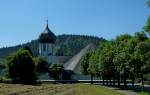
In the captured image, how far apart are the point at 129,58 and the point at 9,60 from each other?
3474cm

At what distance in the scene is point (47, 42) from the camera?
183000 mm

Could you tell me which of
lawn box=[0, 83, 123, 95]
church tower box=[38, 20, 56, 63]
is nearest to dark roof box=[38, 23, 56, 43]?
church tower box=[38, 20, 56, 63]

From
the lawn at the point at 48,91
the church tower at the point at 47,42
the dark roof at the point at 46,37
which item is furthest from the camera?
the church tower at the point at 47,42

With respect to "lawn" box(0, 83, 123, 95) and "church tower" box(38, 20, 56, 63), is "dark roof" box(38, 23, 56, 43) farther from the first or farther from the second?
"lawn" box(0, 83, 123, 95)

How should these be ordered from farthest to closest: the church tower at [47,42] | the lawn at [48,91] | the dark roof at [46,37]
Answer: the church tower at [47,42] < the dark roof at [46,37] < the lawn at [48,91]

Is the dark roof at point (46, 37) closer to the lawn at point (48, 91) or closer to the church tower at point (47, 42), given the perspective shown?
the church tower at point (47, 42)

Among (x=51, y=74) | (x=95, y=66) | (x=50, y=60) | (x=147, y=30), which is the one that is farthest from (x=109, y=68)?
(x=50, y=60)

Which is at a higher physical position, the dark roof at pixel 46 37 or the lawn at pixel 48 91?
the dark roof at pixel 46 37

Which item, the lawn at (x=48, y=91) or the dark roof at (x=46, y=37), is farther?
the dark roof at (x=46, y=37)

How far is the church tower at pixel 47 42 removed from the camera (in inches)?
7175

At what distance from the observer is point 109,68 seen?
278ft

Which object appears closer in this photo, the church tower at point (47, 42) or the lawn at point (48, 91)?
the lawn at point (48, 91)

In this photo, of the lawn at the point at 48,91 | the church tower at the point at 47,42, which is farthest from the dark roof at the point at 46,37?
the lawn at the point at 48,91

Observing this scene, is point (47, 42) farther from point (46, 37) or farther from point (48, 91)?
point (48, 91)
